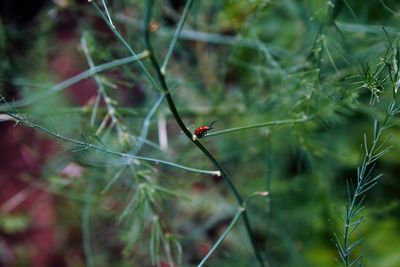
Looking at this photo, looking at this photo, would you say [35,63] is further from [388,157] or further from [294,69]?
[388,157]

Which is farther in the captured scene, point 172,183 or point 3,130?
point 3,130

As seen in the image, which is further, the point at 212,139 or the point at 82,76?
the point at 212,139

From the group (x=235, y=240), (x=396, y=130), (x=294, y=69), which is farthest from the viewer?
(x=235, y=240)

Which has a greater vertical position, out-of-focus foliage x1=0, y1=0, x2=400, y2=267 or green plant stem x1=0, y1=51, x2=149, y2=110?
green plant stem x1=0, y1=51, x2=149, y2=110

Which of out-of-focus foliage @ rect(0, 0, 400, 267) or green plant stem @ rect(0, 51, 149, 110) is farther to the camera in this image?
out-of-focus foliage @ rect(0, 0, 400, 267)

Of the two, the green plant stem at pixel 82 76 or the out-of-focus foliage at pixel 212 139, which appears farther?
the out-of-focus foliage at pixel 212 139

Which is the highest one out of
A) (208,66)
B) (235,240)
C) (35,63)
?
(35,63)

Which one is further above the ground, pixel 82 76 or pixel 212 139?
pixel 82 76

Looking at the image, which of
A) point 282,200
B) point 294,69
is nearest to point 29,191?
point 282,200

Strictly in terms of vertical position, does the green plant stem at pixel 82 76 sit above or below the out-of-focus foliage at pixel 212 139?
above

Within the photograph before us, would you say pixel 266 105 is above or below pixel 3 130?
above

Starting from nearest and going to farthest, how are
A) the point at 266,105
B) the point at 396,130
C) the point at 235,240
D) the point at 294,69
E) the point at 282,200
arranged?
1. the point at 294,69
2. the point at 266,105
3. the point at 396,130
4. the point at 282,200
5. the point at 235,240
